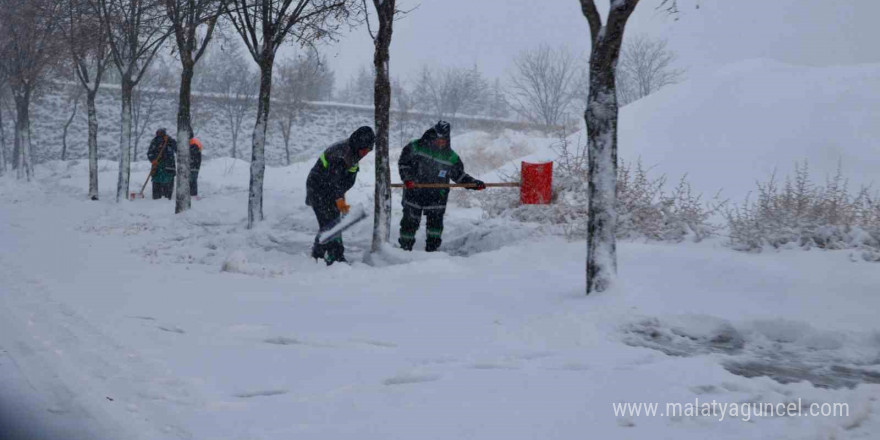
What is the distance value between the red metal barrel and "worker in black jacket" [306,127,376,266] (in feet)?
11.1

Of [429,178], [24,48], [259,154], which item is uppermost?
[24,48]

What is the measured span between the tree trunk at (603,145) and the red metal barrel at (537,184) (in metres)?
5.40

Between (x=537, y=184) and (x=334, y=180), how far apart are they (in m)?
3.75

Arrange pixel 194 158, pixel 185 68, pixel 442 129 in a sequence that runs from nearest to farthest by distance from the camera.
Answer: pixel 442 129 → pixel 185 68 → pixel 194 158

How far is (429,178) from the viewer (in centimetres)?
959

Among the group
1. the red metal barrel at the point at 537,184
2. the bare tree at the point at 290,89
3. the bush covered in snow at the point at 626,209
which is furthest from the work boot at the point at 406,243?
the bare tree at the point at 290,89

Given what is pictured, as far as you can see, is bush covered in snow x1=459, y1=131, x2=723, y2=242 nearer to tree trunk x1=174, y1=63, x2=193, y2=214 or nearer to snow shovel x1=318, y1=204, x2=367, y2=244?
snow shovel x1=318, y1=204, x2=367, y2=244

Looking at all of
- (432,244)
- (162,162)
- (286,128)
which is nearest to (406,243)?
(432,244)

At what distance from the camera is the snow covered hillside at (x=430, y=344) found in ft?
9.68

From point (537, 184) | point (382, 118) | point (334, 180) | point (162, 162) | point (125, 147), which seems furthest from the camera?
point (162, 162)

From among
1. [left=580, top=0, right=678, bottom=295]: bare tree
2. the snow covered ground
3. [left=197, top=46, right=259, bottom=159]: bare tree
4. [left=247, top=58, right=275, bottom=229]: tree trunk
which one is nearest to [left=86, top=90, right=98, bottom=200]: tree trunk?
[left=247, top=58, right=275, bottom=229]: tree trunk

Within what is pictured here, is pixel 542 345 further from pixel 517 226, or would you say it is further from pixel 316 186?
pixel 517 226

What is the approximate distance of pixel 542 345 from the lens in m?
4.36

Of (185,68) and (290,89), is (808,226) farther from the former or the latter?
(290,89)
